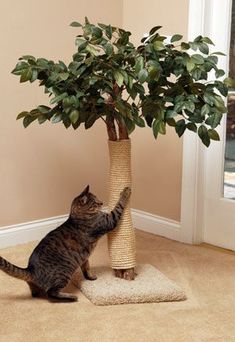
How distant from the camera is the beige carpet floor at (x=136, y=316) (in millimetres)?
1786

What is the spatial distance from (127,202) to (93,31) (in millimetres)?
739

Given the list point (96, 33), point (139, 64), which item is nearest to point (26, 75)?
point (96, 33)

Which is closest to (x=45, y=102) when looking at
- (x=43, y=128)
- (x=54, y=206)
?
(x=43, y=128)

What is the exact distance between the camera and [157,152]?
2.99 meters

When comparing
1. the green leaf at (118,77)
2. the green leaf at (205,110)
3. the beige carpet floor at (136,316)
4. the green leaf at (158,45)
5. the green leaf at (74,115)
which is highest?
the green leaf at (158,45)

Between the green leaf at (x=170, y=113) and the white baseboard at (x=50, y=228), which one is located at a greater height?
the green leaf at (x=170, y=113)

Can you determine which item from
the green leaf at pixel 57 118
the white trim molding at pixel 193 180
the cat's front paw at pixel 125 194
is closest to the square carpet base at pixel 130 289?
the cat's front paw at pixel 125 194

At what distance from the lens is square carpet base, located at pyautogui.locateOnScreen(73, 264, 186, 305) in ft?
6.77

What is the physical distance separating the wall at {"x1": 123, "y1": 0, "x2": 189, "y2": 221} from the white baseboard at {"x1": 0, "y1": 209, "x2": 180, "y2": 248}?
0.15 ft

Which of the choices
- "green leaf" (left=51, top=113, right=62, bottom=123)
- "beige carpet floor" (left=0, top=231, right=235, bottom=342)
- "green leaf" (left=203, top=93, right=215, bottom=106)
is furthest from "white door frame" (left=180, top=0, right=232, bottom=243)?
"green leaf" (left=51, top=113, right=62, bottom=123)

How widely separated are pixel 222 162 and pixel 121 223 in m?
0.81

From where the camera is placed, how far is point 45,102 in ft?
9.27

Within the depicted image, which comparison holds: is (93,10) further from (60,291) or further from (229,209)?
(60,291)

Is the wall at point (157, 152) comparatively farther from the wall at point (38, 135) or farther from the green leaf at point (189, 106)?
the green leaf at point (189, 106)
